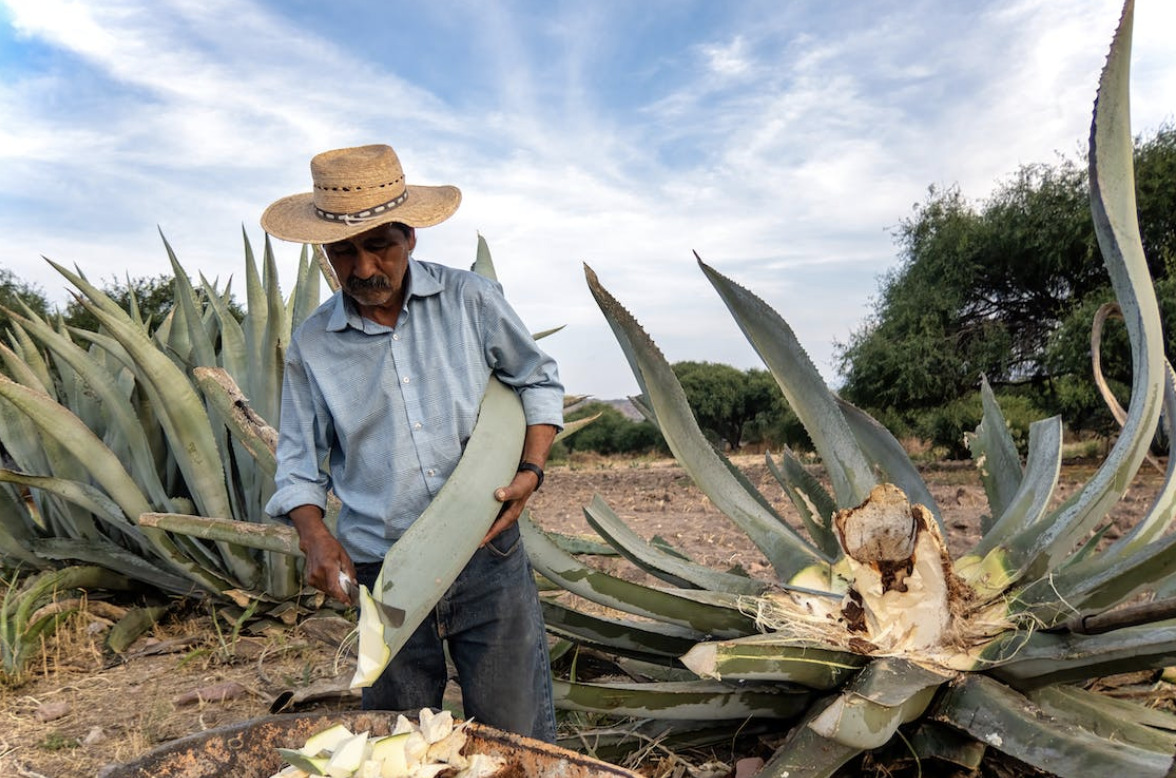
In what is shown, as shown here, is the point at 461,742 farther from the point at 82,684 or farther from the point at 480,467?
the point at 82,684

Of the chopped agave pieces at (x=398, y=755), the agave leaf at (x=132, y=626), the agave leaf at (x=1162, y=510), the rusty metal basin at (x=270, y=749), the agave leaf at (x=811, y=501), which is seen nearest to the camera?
the chopped agave pieces at (x=398, y=755)

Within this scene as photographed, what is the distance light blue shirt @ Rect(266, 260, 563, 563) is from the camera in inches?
80.3

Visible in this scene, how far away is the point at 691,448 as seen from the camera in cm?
243

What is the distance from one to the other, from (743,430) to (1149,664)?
3251 centimetres

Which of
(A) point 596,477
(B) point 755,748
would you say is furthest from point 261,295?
(A) point 596,477

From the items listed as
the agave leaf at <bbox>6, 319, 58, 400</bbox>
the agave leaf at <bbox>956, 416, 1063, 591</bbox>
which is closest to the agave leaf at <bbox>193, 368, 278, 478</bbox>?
the agave leaf at <bbox>6, 319, 58, 400</bbox>

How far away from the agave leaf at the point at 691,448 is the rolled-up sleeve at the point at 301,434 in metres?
0.71

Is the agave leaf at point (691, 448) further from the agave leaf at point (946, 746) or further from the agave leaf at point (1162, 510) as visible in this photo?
the agave leaf at point (1162, 510)

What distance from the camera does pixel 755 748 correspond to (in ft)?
7.65

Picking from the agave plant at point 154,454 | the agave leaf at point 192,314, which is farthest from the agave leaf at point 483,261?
the agave leaf at point 192,314

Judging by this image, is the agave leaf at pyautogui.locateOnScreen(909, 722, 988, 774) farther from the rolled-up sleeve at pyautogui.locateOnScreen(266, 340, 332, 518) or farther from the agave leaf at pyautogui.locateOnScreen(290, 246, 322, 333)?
the agave leaf at pyautogui.locateOnScreen(290, 246, 322, 333)

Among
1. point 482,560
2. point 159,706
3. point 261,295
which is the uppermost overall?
point 261,295

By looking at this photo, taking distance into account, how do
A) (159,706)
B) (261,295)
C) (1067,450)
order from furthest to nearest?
(1067,450) → (261,295) → (159,706)

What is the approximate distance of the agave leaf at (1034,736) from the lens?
1.64 meters
